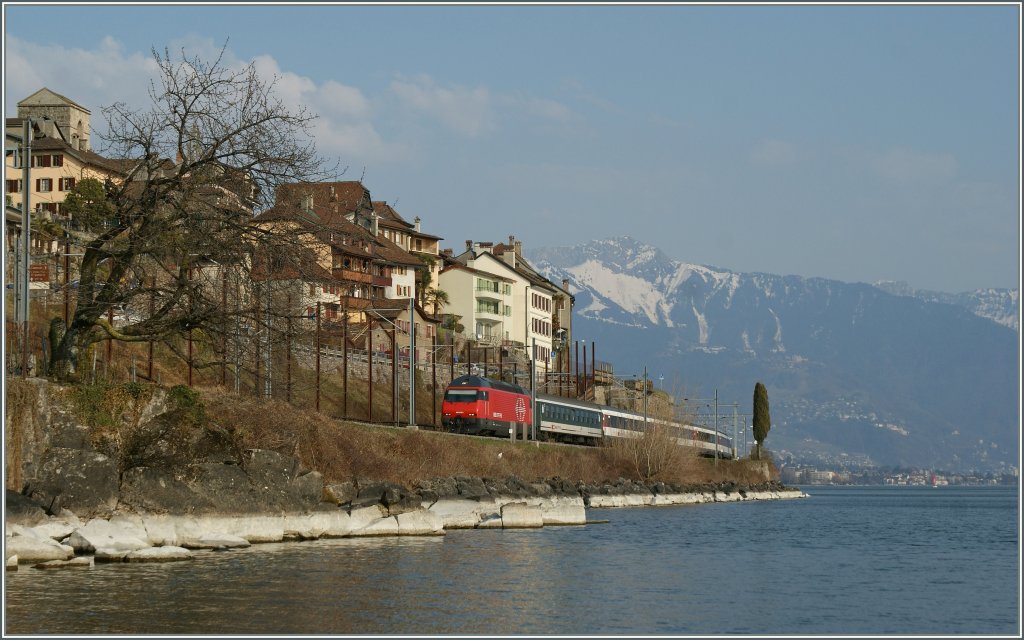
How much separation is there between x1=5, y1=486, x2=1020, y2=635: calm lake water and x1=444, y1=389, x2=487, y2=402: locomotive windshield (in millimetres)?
27490

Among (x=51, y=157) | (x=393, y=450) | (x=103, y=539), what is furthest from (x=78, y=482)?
(x=51, y=157)

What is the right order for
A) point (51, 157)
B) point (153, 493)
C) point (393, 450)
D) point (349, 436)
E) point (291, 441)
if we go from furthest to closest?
point (51, 157), point (393, 450), point (349, 436), point (291, 441), point (153, 493)

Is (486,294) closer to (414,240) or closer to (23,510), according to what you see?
(414,240)

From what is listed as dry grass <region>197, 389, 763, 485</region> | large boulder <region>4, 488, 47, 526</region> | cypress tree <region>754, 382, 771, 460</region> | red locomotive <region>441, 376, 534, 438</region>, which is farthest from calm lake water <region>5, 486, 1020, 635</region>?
cypress tree <region>754, 382, 771, 460</region>

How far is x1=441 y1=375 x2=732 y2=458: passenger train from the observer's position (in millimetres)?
75688

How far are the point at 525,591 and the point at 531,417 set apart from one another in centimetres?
5271

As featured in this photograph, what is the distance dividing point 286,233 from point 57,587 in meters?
12.7

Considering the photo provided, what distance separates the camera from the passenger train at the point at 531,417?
248ft

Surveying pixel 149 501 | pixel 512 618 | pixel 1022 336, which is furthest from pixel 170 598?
pixel 1022 336

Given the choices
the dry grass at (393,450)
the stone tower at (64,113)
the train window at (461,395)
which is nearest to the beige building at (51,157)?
the stone tower at (64,113)

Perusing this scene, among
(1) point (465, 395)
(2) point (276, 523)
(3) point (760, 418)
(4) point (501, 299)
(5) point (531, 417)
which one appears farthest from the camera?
(3) point (760, 418)

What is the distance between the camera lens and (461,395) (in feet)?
250

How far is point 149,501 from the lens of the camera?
37.1m

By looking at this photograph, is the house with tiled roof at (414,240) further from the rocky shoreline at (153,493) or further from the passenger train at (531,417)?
the rocky shoreline at (153,493)
